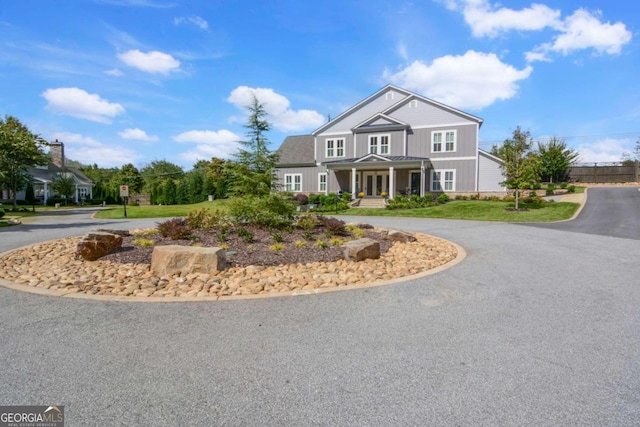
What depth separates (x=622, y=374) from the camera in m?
2.56

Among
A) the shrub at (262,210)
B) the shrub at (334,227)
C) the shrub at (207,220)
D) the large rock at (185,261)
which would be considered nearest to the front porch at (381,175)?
the shrub at (334,227)

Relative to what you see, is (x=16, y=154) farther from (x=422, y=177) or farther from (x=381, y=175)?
(x=422, y=177)

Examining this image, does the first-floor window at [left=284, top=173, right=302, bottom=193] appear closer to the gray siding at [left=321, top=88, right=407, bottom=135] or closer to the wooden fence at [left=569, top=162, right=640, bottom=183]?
the gray siding at [left=321, top=88, right=407, bottom=135]

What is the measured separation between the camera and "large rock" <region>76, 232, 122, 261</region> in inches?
241

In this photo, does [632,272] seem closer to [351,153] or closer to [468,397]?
[468,397]

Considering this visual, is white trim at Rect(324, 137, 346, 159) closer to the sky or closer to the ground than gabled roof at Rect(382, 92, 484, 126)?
closer to the ground

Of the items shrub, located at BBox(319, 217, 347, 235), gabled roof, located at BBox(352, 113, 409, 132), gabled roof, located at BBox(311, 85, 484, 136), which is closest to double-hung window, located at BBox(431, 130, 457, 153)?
gabled roof, located at BBox(311, 85, 484, 136)

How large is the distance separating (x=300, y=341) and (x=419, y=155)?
25.2 meters

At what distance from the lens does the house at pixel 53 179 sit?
37562 mm

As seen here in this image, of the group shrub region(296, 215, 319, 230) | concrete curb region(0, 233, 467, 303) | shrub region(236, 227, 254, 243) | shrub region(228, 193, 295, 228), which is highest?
shrub region(228, 193, 295, 228)

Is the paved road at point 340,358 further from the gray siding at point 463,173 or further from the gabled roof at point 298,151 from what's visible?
the gabled roof at point 298,151

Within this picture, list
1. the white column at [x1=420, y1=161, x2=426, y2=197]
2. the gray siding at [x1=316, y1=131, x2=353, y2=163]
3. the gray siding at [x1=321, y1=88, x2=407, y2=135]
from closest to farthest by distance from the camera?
the white column at [x1=420, y1=161, x2=426, y2=197] < the gray siding at [x1=321, y1=88, x2=407, y2=135] < the gray siding at [x1=316, y1=131, x2=353, y2=163]

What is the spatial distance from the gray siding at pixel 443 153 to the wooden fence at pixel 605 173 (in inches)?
663

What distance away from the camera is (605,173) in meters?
33.5
